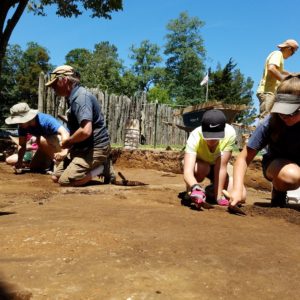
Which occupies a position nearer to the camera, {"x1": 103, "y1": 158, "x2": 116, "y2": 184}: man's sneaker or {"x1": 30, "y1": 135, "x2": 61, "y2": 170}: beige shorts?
{"x1": 103, "y1": 158, "x2": 116, "y2": 184}: man's sneaker

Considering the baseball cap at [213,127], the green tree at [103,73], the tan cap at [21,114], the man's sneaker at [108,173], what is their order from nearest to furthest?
the baseball cap at [213,127] → the man's sneaker at [108,173] → the tan cap at [21,114] → the green tree at [103,73]

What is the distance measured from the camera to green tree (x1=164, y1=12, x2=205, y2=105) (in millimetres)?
53156

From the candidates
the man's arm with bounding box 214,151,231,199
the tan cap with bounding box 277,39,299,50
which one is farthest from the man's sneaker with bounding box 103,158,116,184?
the tan cap with bounding box 277,39,299,50

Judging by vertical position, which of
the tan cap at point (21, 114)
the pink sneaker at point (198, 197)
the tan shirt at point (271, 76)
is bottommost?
the pink sneaker at point (198, 197)

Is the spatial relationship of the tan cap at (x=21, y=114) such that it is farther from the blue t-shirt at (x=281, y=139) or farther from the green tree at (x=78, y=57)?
the green tree at (x=78, y=57)

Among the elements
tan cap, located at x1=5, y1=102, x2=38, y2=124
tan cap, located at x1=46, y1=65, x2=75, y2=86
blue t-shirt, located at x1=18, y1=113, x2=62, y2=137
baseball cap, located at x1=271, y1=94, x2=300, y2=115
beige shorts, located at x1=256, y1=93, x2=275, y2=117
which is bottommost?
blue t-shirt, located at x1=18, y1=113, x2=62, y2=137

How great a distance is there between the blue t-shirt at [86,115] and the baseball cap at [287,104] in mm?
2291

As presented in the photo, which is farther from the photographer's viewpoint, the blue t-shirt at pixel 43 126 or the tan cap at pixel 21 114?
the blue t-shirt at pixel 43 126

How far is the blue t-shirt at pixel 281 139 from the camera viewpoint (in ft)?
11.6

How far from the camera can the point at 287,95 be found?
3236 mm

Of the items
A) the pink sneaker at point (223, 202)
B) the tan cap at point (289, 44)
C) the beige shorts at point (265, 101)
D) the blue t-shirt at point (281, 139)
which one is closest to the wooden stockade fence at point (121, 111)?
the beige shorts at point (265, 101)

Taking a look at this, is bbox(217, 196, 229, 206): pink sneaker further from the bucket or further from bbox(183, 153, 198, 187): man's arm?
the bucket

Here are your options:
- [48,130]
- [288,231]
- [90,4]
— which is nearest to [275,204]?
[288,231]

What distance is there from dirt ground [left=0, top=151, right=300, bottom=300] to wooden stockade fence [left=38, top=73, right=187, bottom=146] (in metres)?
6.67
